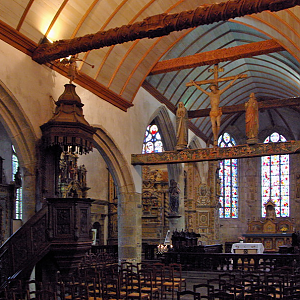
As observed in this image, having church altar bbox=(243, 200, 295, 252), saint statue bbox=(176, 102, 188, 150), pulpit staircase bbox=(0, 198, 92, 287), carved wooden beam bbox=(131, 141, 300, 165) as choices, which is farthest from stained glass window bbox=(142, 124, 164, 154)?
pulpit staircase bbox=(0, 198, 92, 287)

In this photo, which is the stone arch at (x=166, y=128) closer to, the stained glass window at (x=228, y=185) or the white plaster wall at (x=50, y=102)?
the white plaster wall at (x=50, y=102)

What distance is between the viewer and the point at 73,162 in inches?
867

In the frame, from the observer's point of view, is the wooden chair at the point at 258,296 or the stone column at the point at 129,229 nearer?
the wooden chair at the point at 258,296

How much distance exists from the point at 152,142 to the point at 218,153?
11.4m

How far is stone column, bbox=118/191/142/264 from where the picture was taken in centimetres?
1580

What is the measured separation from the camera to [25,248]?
9.54 m

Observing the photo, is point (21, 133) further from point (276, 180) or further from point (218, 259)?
point (276, 180)

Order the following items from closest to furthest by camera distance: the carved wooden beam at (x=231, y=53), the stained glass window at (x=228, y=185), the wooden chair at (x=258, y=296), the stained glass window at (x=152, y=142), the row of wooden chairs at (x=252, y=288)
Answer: the wooden chair at (x=258, y=296) < the row of wooden chairs at (x=252, y=288) < the carved wooden beam at (x=231, y=53) < the stained glass window at (x=152, y=142) < the stained glass window at (x=228, y=185)

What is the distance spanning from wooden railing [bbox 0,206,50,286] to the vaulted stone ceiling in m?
4.34

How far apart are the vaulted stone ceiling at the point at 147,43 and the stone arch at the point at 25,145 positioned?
1664 millimetres

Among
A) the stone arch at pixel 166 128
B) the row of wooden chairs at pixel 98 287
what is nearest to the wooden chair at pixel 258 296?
the row of wooden chairs at pixel 98 287

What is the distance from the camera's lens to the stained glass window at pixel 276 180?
2944 cm

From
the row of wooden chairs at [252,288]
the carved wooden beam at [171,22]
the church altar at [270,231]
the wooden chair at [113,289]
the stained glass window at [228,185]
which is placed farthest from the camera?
the stained glass window at [228,185]

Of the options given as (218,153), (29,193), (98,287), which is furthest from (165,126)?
(98,287)
